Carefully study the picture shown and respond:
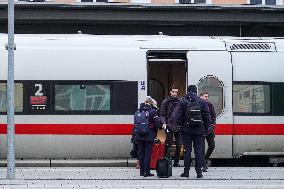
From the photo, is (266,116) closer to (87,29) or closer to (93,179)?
(93,179)

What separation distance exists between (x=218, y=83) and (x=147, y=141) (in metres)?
3.42

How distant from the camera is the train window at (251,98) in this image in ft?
59.1

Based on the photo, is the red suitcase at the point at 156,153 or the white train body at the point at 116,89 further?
the white train body at the point at 116,89

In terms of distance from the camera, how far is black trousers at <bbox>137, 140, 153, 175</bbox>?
15250 mm

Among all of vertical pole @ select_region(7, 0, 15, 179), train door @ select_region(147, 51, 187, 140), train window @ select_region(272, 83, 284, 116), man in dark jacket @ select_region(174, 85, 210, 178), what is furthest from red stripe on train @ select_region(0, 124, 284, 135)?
vertical pole @ select_region(7, 0, 15, 179)

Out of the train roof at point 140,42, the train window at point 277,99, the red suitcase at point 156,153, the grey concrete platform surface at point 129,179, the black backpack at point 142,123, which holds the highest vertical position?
the train roof at point 140,42

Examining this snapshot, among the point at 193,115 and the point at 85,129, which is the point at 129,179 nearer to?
the point at 193,115

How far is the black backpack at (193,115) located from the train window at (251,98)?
118 inches

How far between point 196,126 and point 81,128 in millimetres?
3464

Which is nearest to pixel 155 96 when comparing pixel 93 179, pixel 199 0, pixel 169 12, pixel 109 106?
pixel 109 106

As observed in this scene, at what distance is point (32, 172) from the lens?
16109 millimetres

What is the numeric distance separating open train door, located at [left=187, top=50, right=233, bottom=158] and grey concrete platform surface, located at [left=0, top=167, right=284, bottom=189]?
98 cm

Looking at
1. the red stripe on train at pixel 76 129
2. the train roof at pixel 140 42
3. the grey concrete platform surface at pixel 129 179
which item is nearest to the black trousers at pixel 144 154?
the grey concrete platform surface at pixel 129 179

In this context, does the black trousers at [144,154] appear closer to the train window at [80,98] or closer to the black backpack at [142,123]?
the black backpack at [142,123]
